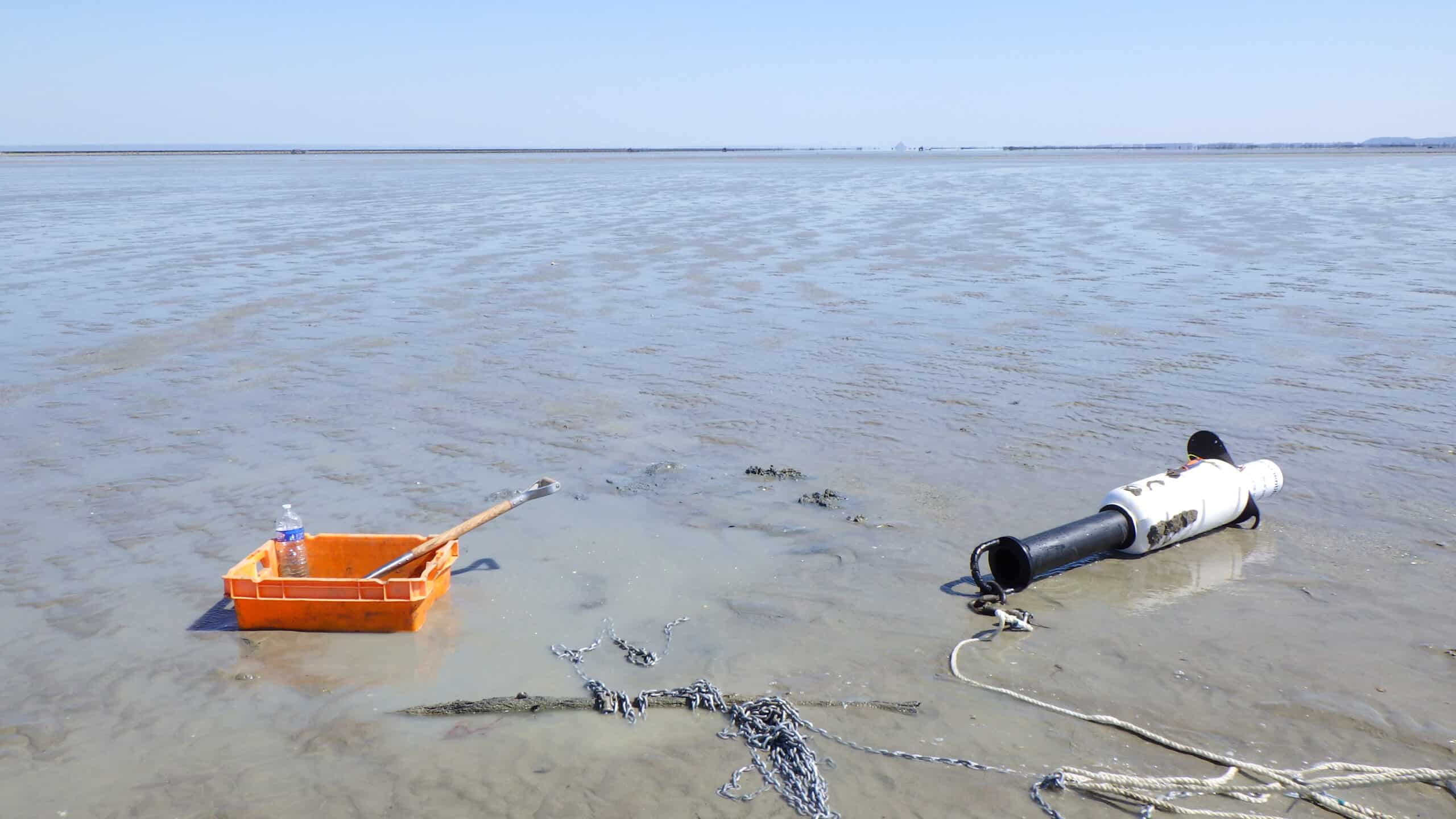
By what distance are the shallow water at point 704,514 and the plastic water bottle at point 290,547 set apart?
45 cm

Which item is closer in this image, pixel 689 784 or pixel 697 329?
pixel 689 784

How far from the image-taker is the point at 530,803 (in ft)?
12.4

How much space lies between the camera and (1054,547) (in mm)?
5527

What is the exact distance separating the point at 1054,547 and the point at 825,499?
163 centimetres

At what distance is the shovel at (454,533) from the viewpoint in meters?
5.30

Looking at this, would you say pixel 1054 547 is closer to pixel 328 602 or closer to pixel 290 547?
pixel 328 602

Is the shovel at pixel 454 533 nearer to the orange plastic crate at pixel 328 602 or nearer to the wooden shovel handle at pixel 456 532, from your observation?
the wooden shovel handle at pixel 456 532

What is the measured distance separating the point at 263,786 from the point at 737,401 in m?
5.66

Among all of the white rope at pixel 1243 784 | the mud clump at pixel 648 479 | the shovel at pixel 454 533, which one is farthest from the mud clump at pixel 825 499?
the white rope at pixel 1243 784

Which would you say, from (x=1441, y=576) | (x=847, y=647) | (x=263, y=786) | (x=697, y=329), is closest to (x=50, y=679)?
(x=263, y=786)

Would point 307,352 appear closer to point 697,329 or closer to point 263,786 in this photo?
point 697,329

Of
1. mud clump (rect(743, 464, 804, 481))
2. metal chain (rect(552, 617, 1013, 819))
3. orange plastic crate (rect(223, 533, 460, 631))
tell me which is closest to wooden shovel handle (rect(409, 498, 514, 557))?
orange plastic crate (rect(223, 533, 460, 631))

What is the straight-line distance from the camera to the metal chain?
3.84 meters

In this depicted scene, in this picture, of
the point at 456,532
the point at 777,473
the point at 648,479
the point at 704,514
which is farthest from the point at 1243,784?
the point at 648,479
